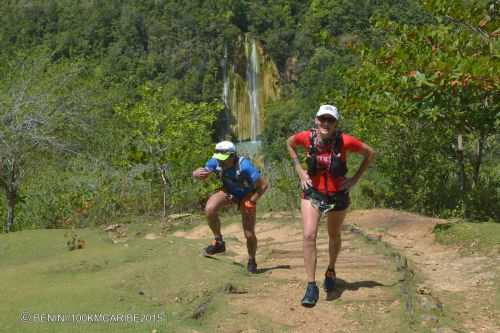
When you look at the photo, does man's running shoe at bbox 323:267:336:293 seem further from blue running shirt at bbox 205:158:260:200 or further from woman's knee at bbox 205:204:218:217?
woman's knee at bbox 205:204:218:217

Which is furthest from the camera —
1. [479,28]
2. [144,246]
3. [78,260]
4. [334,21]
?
[334,21]

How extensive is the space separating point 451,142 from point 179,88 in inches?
2054

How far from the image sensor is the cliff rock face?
56.1 m

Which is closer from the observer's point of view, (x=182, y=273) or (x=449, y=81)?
(x=182, y=273)

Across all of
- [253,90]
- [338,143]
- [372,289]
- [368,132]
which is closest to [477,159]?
[368,132]

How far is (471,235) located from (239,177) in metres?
2.84

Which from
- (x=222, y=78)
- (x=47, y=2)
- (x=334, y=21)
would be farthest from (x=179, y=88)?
(x=47, y=2)

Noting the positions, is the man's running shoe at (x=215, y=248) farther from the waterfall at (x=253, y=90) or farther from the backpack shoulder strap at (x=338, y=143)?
the waterfall at (x=253, y=90)

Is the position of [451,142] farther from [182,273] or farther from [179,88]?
[179,88]

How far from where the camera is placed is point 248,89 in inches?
2261

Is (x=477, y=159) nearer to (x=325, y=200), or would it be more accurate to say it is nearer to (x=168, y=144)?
(x=168, y=144)

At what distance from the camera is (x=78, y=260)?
5500 mm

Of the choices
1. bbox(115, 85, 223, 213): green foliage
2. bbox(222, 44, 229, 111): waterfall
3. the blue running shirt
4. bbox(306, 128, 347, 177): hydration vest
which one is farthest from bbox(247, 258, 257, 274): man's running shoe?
bbox(222, 44, 229, 111): waterfall

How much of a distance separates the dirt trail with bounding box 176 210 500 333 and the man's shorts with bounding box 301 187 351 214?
0.71 m
